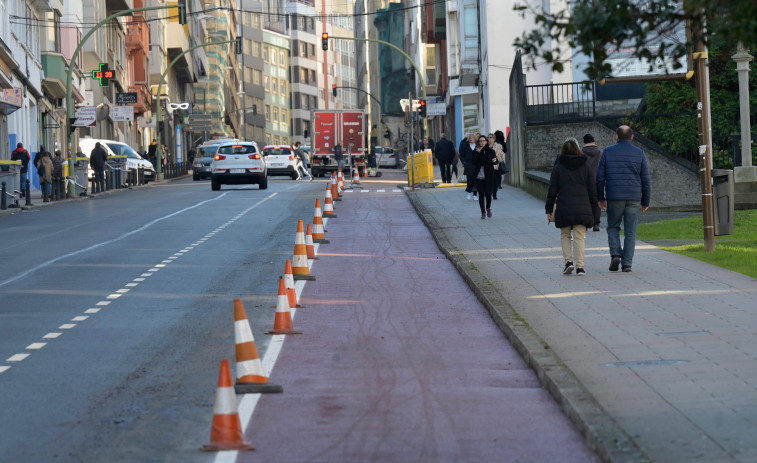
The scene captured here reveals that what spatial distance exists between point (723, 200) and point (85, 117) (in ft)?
99.2

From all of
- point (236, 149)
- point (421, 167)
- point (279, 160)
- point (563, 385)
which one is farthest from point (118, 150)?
point (563, 385)

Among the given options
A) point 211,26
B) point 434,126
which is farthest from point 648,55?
point 211,26

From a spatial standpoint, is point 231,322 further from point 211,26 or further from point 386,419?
point 211,26

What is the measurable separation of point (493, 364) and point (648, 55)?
14.3 feet

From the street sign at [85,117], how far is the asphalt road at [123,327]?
59.2ft

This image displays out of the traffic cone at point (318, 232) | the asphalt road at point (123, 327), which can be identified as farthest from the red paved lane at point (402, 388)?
the traffic cone at point (318, 232)

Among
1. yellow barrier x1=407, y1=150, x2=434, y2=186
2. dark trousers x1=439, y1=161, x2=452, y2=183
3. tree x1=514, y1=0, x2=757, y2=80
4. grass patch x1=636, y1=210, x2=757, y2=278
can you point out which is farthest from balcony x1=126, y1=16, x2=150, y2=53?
tree x1=514, y1=0, x2=757, y2=80

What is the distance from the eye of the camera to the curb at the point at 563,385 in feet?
22.5

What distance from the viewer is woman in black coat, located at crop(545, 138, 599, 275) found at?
16.0 meters

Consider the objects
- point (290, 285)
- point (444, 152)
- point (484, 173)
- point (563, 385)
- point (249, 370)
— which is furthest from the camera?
point (444, 152)

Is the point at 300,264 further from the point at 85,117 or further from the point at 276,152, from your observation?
the point at 276,152

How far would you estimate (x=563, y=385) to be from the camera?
8602mm

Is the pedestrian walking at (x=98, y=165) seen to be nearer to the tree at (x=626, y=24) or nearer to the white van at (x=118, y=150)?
the white van at (x=118, y=150)

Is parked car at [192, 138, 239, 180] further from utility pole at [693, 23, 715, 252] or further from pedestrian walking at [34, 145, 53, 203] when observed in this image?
utility pole at [693, 23, 715, 252]
